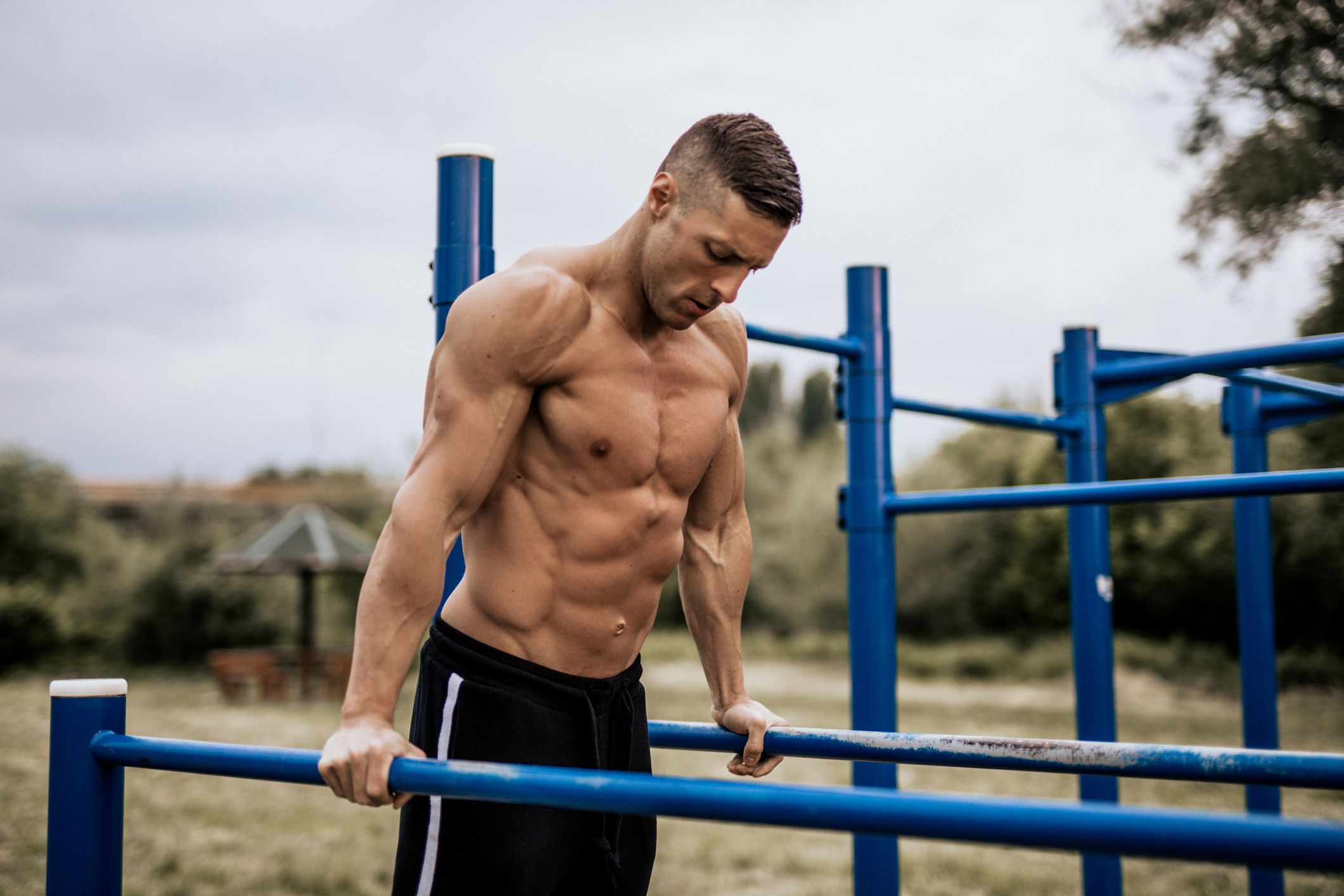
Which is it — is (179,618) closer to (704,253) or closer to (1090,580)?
(1090,580)

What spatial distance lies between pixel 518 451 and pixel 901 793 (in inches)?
31.9

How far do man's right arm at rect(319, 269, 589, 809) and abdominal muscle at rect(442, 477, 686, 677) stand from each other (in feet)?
0.34

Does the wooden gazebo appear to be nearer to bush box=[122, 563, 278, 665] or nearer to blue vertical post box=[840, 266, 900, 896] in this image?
bush box=[122, 563, 278, 665]

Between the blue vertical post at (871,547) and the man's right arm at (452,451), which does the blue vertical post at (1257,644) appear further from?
the man's right arm at (452,451)

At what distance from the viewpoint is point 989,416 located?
3.14 metres

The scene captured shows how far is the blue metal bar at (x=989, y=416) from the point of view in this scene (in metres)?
3.02

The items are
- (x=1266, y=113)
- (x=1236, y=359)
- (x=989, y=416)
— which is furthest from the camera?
(x=1266, y=113)

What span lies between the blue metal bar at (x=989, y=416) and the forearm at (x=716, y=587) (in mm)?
1167

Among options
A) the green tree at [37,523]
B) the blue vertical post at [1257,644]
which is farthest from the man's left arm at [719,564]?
the green tree at [37,523]

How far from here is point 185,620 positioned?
15898mm

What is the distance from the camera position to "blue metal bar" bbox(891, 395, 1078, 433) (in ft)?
9.91

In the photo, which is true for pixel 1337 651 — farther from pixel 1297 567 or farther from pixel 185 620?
pixel 185 620

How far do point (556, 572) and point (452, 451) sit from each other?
0.86 ft

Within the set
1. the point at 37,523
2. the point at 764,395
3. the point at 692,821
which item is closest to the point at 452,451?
the point at 692,821
